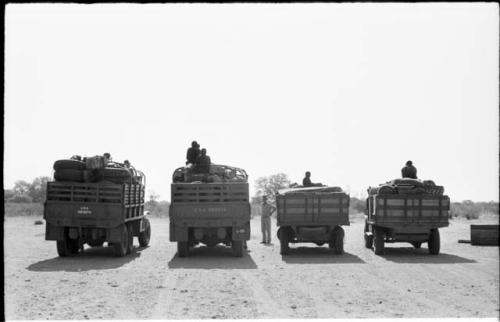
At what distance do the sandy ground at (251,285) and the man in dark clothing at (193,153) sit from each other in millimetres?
2905

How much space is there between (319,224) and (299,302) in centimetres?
743

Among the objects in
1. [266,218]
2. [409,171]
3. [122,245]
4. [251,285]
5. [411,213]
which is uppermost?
[409,171]

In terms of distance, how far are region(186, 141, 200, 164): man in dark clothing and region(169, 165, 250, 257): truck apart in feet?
5.06

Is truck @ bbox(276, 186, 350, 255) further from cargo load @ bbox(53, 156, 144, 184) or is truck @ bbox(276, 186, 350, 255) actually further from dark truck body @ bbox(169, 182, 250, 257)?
cargo load @ bbox(53, 156, 144, 184)

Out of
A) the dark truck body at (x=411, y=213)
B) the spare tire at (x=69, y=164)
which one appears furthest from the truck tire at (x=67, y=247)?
the dark truck body at (x=411, y=213)

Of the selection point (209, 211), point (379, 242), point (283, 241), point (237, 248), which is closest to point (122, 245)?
point (209, 211)

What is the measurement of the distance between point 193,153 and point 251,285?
24.5 ft

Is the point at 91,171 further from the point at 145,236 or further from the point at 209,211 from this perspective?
the point at 145,236

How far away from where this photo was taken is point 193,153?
691 inches

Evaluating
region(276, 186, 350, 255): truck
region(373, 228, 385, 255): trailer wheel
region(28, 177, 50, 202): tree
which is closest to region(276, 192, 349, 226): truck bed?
region(276, 186, 350, 255): truck

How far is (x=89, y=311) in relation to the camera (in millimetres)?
8266

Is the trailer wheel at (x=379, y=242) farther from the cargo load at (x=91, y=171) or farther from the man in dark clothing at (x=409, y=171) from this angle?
the cargo load at (x=91, y=171)

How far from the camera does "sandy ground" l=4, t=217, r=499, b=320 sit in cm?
836

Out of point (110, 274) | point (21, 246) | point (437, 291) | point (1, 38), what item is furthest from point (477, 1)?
point (21, 246)
